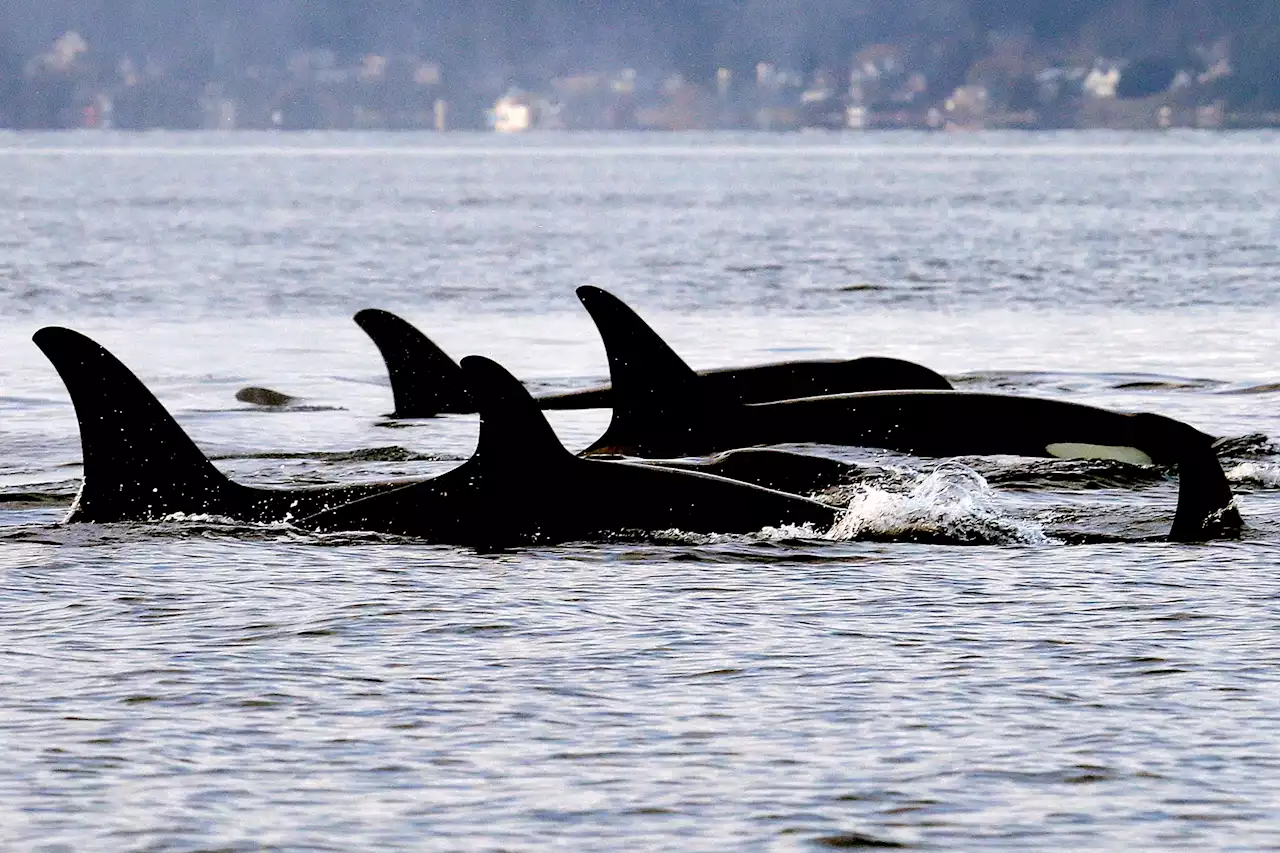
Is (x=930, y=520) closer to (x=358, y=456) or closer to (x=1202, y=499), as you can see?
(x=1202, y=499)

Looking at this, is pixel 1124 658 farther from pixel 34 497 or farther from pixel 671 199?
pixel 671 199

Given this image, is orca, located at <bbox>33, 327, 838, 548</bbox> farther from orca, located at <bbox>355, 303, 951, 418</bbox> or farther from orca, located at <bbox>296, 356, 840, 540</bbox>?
orca, located at <bbox>355, 303, 951, 418</bbox>

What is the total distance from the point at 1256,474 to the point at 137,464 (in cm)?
704

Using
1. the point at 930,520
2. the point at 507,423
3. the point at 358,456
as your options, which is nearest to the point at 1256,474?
the point at 930,520

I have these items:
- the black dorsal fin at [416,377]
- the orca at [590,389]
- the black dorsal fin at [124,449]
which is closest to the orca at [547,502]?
the black dorsal fin at [124,449]

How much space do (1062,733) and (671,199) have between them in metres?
92.5

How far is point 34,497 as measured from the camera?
15719mm

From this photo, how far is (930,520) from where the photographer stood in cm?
1409

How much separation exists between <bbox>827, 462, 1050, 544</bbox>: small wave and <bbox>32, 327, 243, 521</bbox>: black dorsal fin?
335 cm

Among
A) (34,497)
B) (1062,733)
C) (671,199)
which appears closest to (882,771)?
(1062,733)

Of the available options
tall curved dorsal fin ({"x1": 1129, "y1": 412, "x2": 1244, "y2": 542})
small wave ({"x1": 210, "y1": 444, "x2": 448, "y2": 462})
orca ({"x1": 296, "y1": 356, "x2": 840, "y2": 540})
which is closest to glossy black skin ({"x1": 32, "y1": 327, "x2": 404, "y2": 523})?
orca ({"x1": 296, "y1": 356, "x2": 840, "y2": 540})

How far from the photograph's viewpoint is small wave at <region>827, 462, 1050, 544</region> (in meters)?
13.7

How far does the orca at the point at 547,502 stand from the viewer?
1305cm

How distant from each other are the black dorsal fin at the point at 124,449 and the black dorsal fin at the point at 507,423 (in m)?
1.66
